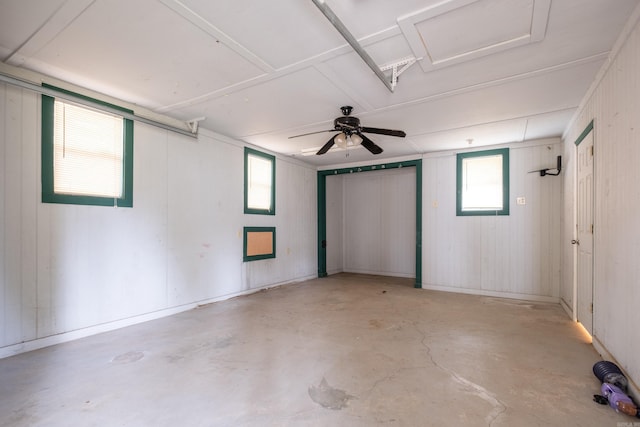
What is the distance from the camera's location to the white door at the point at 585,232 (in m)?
3.24

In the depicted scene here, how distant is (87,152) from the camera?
3451 mm

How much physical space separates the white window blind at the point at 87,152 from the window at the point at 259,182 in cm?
216

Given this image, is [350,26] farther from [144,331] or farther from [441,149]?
[441,149]

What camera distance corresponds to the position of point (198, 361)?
280 centimetres

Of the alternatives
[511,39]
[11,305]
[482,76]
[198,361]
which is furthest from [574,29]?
[11,305]

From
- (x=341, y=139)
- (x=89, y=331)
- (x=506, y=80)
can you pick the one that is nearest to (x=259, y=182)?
(x=341, y=139)

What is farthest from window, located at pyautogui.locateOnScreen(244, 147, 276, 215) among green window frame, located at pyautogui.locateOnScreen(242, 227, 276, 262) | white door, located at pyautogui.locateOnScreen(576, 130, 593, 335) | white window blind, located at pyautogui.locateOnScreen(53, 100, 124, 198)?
white door, located at pyautogui.locateOnScreen(576, 130, 593, 335)

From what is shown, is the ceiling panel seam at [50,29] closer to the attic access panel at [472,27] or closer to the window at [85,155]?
the window at [85,155]

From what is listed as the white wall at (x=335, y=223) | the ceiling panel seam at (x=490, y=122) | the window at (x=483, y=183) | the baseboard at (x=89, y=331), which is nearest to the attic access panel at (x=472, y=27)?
the ceiling panel seam at (x=490, y=122)

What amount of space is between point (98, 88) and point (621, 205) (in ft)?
16.9

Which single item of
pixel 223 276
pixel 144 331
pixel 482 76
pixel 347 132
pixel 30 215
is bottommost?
pixel 144 331

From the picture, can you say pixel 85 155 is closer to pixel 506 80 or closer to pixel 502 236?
pixel 506 80

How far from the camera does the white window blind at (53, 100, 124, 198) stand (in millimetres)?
3250

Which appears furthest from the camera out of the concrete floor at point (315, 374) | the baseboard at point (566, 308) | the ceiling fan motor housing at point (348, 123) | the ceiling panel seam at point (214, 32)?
the baseboard at point (566, 308)
